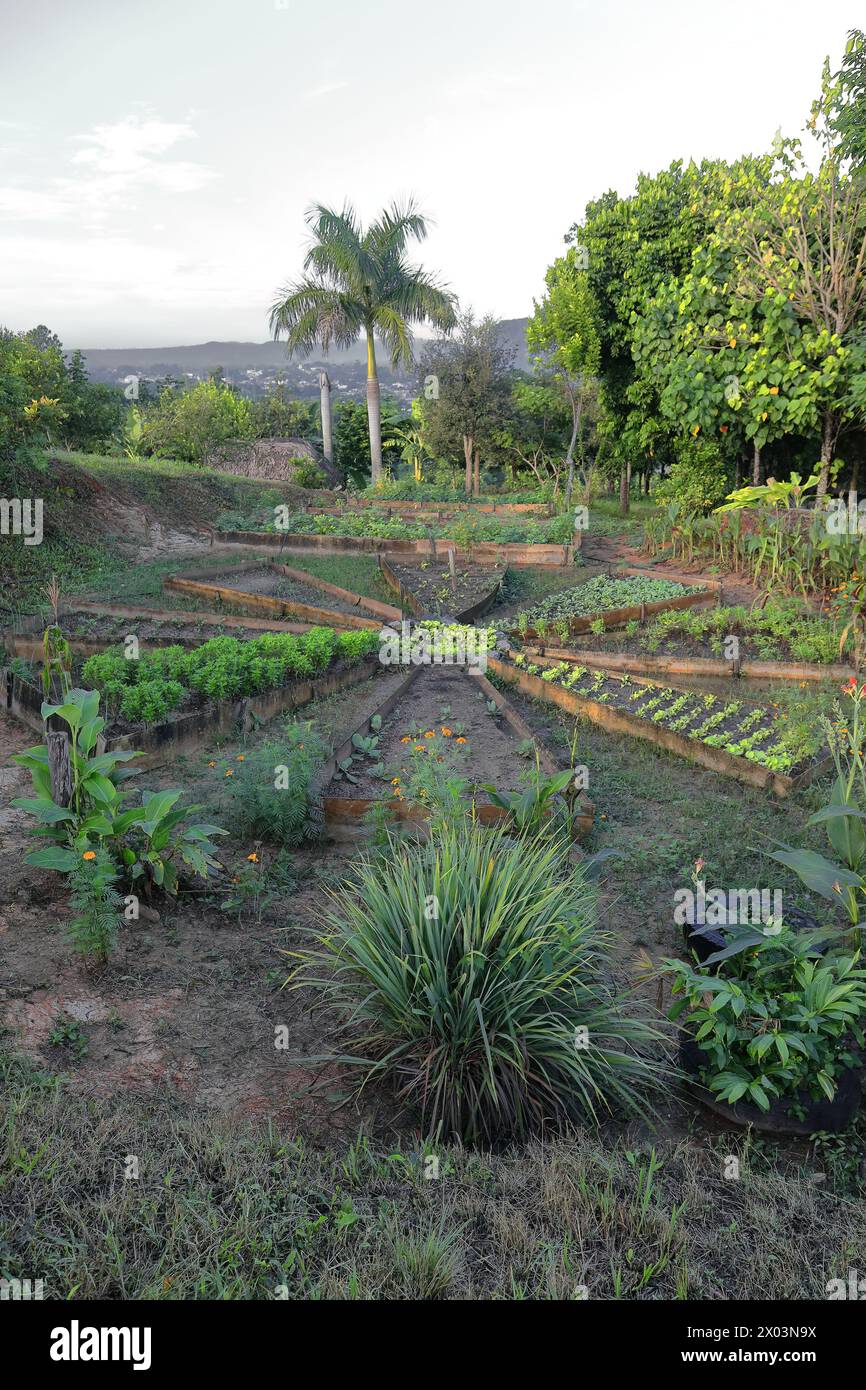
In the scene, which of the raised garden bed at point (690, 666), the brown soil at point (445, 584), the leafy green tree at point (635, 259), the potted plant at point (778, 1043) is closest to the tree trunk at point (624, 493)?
the leafy green tree at point (635, 259)

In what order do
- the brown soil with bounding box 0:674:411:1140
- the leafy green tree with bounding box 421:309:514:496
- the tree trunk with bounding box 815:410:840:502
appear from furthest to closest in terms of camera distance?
the leafy green tree with bounding box 421:309:514:496, the tree trunk with bounding box 815:410:840:502, the brown soil with bounding box 0:674:411:1140

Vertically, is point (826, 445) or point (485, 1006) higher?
point (826, 445)

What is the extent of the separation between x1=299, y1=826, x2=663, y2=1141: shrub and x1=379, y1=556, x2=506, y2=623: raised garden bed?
21.7 ft

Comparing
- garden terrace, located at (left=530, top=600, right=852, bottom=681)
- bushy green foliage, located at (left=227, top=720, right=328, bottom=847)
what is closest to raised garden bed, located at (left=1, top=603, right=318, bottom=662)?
garden terrace, located at (left=530, top=600, right=852, bottom=681)

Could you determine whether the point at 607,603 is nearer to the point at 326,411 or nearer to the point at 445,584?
the point at 445,584

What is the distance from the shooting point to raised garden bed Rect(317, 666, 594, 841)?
210 inches

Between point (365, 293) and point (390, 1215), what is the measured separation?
21.0 m

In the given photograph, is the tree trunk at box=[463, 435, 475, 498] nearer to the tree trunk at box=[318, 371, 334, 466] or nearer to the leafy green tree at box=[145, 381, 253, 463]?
the leafy green tree at box=[145, 381, 253, 463]

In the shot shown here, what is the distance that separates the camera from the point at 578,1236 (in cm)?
259

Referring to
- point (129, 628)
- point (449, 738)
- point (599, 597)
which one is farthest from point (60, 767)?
point (599, 597)

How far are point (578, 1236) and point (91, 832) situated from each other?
295 cm

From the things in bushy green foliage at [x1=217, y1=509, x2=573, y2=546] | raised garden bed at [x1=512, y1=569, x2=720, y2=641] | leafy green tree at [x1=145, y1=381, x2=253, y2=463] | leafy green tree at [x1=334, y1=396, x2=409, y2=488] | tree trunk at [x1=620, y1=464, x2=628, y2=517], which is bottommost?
raised garden bed at [x1=512, y1=569, x2=720, y2=641]

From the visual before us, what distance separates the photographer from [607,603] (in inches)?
401

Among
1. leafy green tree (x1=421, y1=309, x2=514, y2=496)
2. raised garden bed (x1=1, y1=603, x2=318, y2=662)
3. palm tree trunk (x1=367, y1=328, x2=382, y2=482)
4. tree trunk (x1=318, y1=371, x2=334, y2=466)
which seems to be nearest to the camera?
raised garden bed (x1=1, y1=603, x2=318, y2=662)
